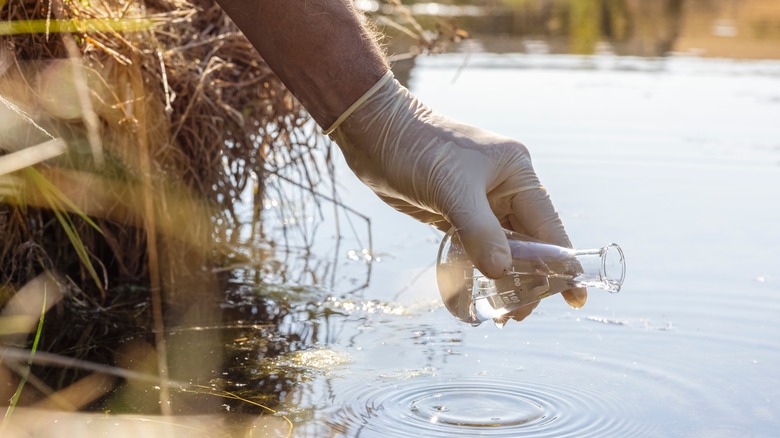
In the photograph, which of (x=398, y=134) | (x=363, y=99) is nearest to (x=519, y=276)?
(x=398, y=134)

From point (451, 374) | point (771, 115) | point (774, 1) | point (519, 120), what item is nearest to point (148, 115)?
point (451, 374)

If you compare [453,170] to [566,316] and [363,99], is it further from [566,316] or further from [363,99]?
[566,316]

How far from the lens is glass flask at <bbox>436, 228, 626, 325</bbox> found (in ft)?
7.86

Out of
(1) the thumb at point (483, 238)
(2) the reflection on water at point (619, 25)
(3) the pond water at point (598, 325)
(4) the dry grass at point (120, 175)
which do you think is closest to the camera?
(1) the thumb at point (483, 238)

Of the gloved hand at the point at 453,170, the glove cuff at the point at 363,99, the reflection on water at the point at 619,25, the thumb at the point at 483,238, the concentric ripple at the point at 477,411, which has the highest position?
the reflection on water at the point at 619,25

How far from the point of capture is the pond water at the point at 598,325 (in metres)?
2.43

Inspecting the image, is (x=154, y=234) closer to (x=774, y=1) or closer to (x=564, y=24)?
(x=564, y=24)

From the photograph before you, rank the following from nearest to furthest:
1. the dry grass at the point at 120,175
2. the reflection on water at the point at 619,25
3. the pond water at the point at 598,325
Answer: the pond water at the point at 598,325, the dry grass at the point at 120,175, the reflection on water at the point at 619,25

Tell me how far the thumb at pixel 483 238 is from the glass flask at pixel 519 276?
0.12 m

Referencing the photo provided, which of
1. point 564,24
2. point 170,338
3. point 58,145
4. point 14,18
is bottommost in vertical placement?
point 170,338

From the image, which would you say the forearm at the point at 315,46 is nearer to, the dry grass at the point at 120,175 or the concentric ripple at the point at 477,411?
the dry grass at the point at 120,175

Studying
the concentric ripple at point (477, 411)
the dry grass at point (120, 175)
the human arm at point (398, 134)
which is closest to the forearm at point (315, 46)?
the human arm at point (398, 134)

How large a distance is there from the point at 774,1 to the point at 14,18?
13731 mm

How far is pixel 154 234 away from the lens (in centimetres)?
342
